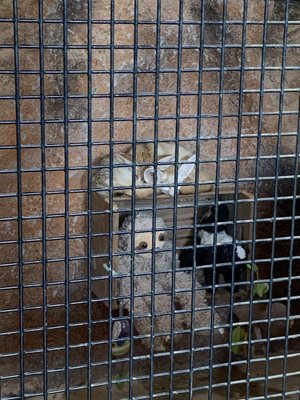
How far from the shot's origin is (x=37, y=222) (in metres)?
3.28

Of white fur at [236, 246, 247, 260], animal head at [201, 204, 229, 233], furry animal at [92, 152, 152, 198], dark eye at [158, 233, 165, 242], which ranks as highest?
furry animal at [92, 152, 152, 198]

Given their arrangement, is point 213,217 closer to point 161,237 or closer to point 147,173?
point 161,237

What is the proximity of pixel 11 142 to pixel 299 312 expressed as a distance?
143cm

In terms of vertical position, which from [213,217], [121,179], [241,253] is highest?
[121,179]

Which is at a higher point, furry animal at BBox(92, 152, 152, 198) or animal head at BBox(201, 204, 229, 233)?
furry animal at BBox(92, 152, 152, 198)

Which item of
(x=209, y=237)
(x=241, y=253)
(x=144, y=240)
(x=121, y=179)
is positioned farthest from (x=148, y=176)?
(x=241, y=253)

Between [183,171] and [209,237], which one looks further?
[209,237]

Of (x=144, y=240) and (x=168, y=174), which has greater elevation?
(x=168, y=174)

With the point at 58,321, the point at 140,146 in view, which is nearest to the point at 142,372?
the point at 58,321

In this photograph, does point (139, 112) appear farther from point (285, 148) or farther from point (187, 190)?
point (285, 148)

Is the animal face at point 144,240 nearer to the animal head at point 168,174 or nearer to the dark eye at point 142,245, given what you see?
the dark eye at point 142,245

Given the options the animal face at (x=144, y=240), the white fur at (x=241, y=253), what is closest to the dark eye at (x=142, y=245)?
the animal face at (x=144, y=240)

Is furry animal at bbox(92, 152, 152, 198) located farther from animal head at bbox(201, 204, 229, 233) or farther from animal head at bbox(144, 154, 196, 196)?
animal head at bbox(201, 204, 229, 233)

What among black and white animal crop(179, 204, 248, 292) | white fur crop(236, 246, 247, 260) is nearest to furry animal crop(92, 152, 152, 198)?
black and white animal crop(179, 204, 248, 292)
